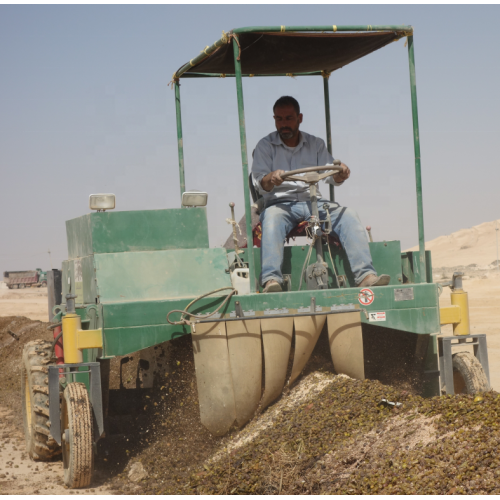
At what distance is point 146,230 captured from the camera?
5.69 m

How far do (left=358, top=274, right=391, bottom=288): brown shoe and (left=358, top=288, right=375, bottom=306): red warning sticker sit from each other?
0.17 metres

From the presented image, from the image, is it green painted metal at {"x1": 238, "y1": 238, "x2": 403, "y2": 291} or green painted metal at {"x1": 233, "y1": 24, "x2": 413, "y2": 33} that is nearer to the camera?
green painted metal at {"x1": 233, "y1": 24, "x2": 413, "y2": 33}

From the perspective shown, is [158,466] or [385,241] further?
[385,241]

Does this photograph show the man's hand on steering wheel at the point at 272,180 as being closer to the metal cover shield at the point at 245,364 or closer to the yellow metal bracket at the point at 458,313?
the metal cover shield at the point at 245,364

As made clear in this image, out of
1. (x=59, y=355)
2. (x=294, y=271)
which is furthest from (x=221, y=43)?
(x=59, y=355)

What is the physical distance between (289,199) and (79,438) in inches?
104

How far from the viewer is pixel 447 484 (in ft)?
11.9

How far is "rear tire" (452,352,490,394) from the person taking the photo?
561 cm

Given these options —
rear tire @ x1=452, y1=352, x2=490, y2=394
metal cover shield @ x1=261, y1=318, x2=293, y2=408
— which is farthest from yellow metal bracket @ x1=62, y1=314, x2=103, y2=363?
rear tire @ x1=452, y1=352, x2=490, y2=394

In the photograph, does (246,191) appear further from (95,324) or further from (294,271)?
(95,324)

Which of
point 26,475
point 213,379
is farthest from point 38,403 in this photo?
point 213,379

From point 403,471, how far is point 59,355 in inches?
131

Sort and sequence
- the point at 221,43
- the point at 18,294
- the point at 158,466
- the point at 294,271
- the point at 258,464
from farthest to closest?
the point at 18,294, the point at 294,271, the point at 221,43, the point at 158,466, the point at 258,464

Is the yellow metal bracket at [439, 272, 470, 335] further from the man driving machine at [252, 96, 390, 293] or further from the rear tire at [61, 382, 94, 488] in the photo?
the rear tire at [61, 382, 94, 488]
